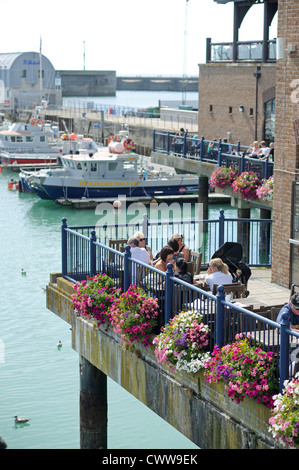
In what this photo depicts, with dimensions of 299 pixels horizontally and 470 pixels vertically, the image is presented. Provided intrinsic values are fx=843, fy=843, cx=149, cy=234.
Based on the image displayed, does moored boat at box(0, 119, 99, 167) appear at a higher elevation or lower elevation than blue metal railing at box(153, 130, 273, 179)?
lower

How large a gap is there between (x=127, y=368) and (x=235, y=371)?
10.3 ft

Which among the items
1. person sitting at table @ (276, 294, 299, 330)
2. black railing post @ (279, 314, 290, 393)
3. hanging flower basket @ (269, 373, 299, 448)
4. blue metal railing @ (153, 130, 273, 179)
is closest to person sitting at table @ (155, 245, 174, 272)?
person sitting at table @ (276, 294, 299, 330)

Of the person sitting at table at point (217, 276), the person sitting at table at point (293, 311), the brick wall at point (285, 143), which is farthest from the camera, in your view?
the brick wall at point (285, 143)

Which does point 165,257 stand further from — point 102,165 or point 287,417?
point 102,165

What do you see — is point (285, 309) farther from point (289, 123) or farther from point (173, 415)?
point (289, 123)

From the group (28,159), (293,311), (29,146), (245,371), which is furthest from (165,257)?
(29,146)

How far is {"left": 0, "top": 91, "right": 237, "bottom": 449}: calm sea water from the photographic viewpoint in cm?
1744

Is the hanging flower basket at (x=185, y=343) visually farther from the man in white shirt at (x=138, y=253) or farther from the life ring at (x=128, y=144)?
the life ring at (x=128, y=144)

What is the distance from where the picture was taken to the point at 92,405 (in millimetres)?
13914

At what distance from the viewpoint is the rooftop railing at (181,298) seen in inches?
341

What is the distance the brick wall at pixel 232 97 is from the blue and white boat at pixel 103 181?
28.4 ft

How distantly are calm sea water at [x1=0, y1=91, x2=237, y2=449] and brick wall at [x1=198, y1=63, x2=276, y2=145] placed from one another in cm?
1223

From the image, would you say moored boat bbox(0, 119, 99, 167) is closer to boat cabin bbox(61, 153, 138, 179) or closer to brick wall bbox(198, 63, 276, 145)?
boat cabin bbox(61, 153, 138, 179)

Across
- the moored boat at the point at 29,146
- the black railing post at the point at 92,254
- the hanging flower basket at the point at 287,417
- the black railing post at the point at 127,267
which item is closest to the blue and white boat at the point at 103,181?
the moored boat at the point at 29,146
